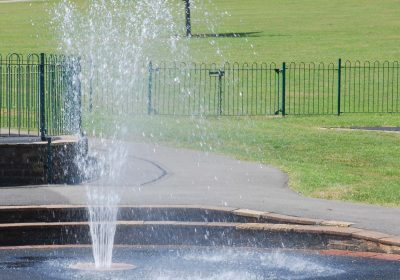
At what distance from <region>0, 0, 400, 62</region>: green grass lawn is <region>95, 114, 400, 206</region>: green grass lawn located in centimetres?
1437

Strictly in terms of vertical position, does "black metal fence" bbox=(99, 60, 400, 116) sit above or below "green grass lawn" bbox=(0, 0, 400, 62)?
below

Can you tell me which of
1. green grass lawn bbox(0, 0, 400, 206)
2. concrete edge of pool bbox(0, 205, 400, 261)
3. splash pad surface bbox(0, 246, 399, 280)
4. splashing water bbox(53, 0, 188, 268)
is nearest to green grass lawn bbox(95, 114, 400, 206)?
green grass lawn bbox(0, 0, 400, 206)

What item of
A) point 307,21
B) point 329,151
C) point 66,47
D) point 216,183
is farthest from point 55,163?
point 307,21

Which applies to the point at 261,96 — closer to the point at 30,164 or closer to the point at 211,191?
the point at 30,164

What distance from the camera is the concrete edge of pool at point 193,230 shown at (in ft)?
40.1

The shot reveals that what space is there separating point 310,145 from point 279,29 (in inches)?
1287

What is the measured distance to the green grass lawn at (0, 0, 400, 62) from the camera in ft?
147

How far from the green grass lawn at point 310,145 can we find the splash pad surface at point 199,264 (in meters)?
3.46

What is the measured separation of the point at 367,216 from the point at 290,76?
25.8 meters

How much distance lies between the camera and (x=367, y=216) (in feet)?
43.9

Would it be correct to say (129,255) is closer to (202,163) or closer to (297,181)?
(297,181)

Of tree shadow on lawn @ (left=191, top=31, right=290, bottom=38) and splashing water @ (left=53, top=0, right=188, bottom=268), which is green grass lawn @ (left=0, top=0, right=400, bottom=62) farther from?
splashing water @ (left=53, top=0, right=188, bottom=268)

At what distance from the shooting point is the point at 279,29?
179 feet

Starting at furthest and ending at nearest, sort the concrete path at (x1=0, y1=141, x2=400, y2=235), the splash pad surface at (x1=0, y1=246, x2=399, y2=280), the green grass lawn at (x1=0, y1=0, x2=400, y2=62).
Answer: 1. the green grass lawn at (x1=0, y1=0, x2=400, y2=62)
2. the concrete path at (x1=0, y1=141, x2=400, y2=235)
3. the splash pad surface at (x1=0, y1=246, x2=399, y2=280)
